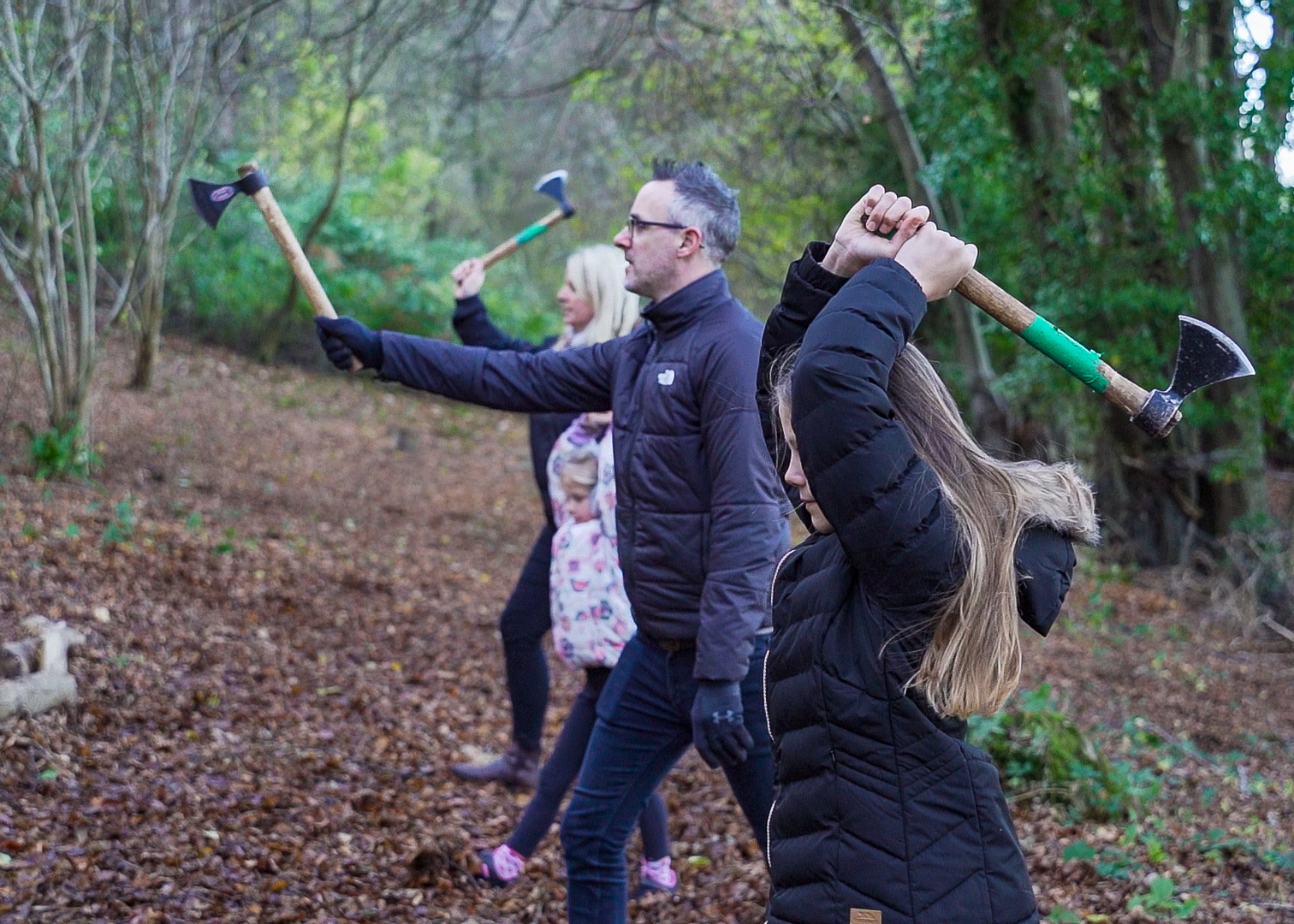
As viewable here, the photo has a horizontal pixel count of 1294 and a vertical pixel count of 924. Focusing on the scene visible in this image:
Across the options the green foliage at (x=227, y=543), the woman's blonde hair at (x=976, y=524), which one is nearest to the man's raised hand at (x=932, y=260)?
the woman's blonde hair at (x=976, y=524)

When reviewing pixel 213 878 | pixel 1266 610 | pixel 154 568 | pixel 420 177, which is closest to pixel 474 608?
pixel 154 568

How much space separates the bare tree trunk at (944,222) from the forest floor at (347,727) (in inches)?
66.1

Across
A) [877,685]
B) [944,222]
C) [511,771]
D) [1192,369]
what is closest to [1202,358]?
[1192,369]

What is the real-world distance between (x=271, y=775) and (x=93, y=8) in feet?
18.2

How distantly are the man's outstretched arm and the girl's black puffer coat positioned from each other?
160 cm

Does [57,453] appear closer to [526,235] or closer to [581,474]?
[526,235]

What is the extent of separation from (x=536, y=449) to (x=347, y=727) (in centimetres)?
163

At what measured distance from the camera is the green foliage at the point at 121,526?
23.6ft

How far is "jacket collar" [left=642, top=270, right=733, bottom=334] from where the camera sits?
3.53 meters

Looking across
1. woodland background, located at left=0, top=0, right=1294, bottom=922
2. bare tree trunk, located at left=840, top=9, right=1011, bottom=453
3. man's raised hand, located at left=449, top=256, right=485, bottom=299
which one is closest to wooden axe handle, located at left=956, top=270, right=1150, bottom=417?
woodland background, located at left=0, top=0, right=1294, bottom=922

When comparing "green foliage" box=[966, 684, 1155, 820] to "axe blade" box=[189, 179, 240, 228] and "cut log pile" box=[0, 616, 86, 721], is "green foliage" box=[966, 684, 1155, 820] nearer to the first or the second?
"axe blade" box=[189, 179, 240, 228]

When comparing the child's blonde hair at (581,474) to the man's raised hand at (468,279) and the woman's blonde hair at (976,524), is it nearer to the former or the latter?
the man's raised hand at (468,279)

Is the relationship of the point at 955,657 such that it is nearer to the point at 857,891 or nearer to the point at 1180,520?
the point at 857,891

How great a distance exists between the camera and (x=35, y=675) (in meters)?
5.16
